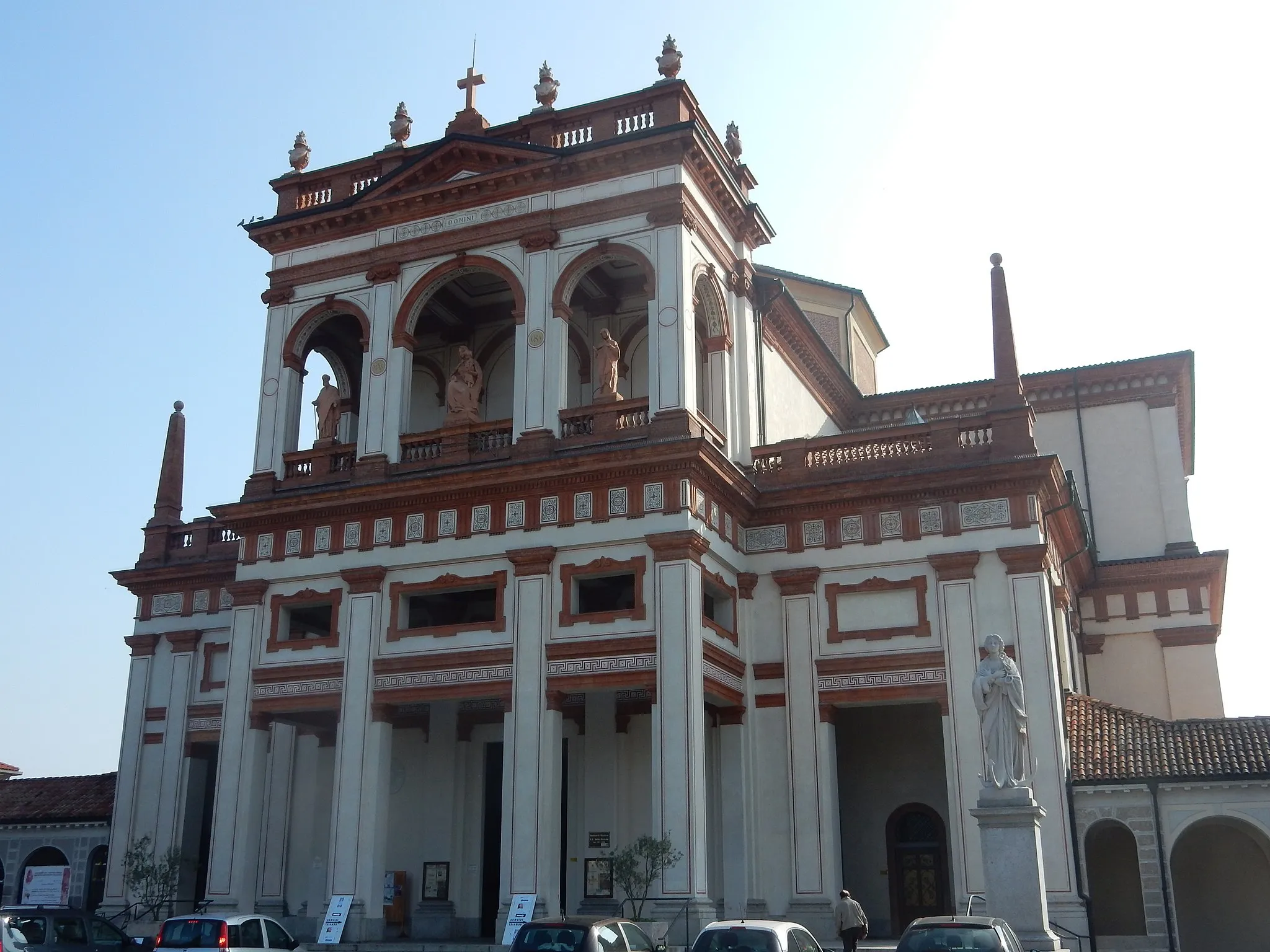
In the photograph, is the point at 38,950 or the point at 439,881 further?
the point at 439,881

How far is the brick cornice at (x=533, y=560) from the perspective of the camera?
25531 millimetres

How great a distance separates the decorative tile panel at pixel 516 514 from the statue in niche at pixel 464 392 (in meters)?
2.28

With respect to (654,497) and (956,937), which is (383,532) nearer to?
(654,497)

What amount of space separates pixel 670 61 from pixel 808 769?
50.3 feet

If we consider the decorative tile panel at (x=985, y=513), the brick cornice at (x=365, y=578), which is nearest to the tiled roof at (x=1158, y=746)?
the decorative tile panel at (x=985, y=513)

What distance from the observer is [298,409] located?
98.1 ft

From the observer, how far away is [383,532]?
2719 centimetres

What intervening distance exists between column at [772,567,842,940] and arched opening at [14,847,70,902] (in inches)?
789

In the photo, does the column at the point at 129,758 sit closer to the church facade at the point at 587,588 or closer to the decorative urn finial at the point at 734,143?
the church facade at the point at 587,588

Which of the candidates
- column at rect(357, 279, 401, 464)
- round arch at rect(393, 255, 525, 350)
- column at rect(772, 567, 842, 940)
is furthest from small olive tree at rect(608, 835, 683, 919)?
round arch at rect(393, 255, 525, 350)

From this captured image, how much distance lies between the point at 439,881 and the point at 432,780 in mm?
2182

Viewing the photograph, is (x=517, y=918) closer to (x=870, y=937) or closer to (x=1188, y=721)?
(x=870, y=937)

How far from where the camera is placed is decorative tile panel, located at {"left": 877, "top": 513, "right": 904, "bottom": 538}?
87.3ft

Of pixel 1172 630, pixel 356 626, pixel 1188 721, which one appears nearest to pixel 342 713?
pixel 356 626
